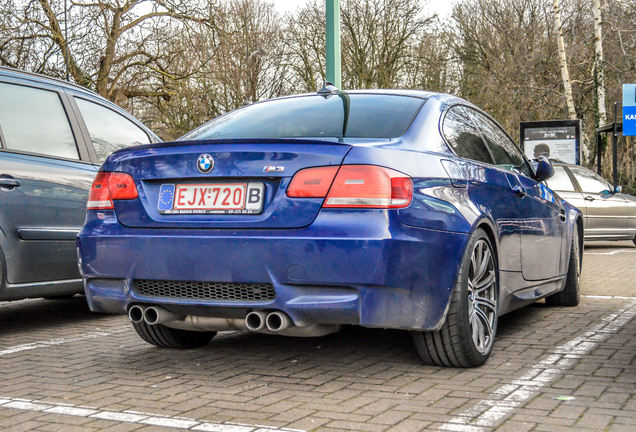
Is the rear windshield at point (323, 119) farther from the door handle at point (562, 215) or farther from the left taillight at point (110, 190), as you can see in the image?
the door handle at point (562, 215)

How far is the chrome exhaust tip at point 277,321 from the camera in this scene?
12.9ft

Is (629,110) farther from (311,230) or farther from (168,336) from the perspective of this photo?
(311,230)

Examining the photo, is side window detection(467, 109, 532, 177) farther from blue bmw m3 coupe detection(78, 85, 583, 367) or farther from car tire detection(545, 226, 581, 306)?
car tire detection(545, 226, 581, 306)

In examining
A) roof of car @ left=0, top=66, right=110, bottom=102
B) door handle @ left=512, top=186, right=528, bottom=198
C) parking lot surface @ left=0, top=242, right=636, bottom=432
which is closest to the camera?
parking lot surface @ left=0, top=242, right=636, bottom=432

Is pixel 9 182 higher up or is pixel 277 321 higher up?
pixel 9 182

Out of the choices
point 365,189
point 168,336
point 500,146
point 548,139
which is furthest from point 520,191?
point 548,139

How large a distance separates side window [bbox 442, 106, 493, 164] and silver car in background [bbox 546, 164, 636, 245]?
8.87m

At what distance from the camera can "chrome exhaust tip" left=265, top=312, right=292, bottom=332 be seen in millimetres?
3936

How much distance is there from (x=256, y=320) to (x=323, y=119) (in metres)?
1.23

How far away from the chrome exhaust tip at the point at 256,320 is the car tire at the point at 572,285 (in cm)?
343

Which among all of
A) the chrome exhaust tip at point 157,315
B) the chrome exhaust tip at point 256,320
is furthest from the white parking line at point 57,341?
the chrome exhaust tip at point 256,320

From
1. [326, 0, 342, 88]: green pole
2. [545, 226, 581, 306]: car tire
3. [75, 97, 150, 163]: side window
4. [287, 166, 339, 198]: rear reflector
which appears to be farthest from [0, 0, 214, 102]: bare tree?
[287, 166, 339, 198]: rear reflector

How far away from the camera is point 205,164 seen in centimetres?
409

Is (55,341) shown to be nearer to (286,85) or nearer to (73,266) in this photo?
(73,266)
